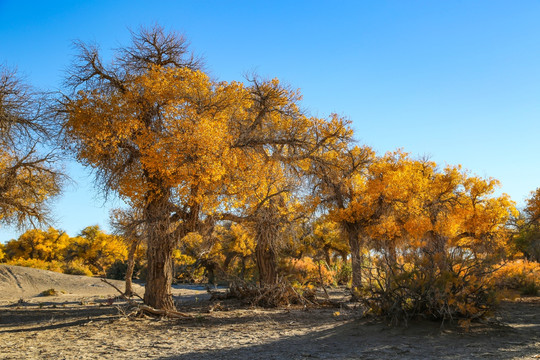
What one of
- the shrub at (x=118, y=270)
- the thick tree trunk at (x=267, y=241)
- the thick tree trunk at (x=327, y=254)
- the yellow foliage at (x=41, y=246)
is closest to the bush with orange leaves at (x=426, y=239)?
the thick tree trunk at (x=267, y=241)

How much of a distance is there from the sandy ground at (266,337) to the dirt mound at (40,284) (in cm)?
1100

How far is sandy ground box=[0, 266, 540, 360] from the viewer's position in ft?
21.7

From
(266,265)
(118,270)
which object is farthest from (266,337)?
(118,270)

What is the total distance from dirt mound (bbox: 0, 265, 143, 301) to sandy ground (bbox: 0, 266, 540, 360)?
11000 mm

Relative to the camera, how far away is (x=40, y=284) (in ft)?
77.3

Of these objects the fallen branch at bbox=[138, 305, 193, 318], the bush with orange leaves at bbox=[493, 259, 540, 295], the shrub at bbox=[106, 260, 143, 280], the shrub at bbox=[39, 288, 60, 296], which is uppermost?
the shrub at bbox=[106, 260, 143, 280]

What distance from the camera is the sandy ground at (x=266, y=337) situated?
21.7 feet

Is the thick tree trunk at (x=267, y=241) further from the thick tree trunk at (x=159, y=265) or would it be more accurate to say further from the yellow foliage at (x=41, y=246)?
the yellow foliage at (x=41, y=246)

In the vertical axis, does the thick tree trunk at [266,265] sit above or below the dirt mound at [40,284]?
above

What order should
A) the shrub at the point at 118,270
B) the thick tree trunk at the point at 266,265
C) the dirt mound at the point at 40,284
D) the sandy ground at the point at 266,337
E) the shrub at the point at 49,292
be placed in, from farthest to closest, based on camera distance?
1. the shrub at the point at 118,270
2. the dirt mound at the point at 40,284
3. the shrub at the point at 49,292
4. the thick tree trunk at the point at 266,265
5. the sandy ground at the point at 266,337

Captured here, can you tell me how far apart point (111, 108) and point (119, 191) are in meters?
2.22

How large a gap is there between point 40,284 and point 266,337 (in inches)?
787

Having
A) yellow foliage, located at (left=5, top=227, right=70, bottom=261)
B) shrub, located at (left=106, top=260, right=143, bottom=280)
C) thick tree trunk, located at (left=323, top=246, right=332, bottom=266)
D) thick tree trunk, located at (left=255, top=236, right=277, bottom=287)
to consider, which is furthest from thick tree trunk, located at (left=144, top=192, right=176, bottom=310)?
yellow foliage, located at (left=5, top=227, right=70, bottom=261)

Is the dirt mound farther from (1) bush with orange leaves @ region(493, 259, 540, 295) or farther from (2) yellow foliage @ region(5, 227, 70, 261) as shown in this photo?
(1) bush with orange leaves @ region(493, 259, 540, 295)
